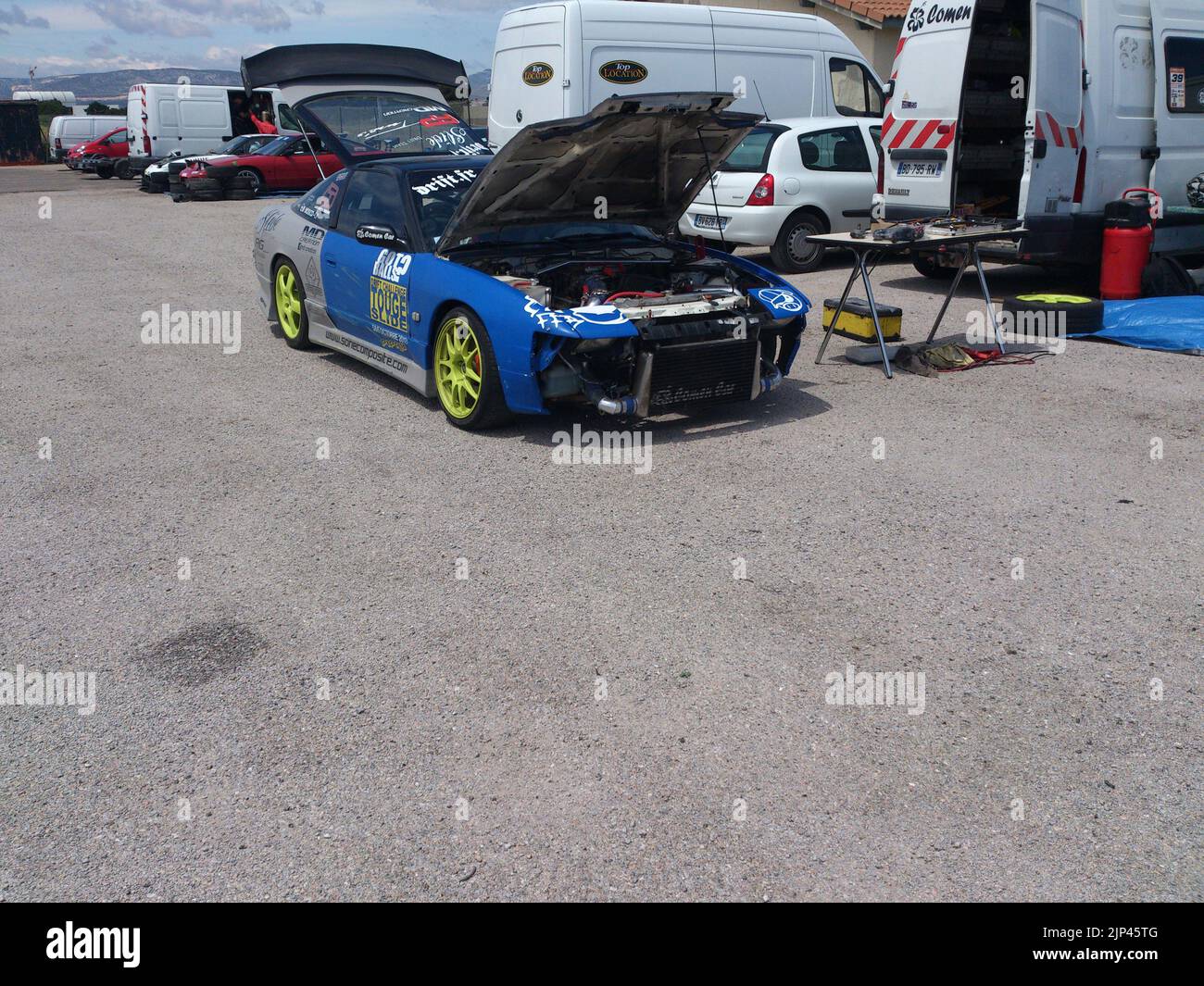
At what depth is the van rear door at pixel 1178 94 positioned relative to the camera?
35.7 feet

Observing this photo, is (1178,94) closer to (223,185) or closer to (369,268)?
(369,268)

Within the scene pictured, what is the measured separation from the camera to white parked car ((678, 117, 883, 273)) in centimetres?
1235

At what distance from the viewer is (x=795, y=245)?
12.6m

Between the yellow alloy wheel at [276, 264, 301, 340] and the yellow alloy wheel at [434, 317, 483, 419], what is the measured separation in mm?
2276

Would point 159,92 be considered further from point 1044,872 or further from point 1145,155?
point 1044,872

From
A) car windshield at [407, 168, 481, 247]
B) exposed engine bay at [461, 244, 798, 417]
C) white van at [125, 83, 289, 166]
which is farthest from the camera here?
white van at [125, 83, 289, 166]

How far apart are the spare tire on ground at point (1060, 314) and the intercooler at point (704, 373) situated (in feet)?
12.5

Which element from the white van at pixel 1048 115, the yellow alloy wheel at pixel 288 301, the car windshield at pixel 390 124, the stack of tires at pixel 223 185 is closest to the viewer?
the yellow alloy wheel at pixel 288 301

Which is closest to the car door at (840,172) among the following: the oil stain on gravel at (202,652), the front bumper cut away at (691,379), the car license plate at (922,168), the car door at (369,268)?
the car license plate at (922,168)

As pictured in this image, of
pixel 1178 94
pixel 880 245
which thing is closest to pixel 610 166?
pixel 880 245

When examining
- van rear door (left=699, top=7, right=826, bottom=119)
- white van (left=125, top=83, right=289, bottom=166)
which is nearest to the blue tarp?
van rear door (left=699, top=7, right=826, bottom=119)

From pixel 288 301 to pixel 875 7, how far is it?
19180mm

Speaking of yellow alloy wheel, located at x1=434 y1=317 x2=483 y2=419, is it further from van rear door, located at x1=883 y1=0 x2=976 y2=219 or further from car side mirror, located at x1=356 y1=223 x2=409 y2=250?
van rear door, located at x1=883 y1=0 x2=976 y2=219

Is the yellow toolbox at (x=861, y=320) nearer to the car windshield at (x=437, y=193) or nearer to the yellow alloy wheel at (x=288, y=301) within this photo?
the car windshield at (x=437, y=193)
